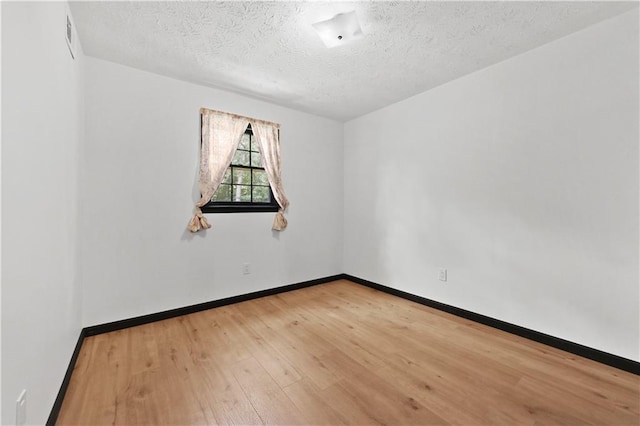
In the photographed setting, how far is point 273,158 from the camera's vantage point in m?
3.51

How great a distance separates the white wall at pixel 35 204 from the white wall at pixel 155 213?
27.0 inches

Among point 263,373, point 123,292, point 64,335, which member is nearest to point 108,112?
point 123,292

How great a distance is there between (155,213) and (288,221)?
5.19 ft

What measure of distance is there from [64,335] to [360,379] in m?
1.92

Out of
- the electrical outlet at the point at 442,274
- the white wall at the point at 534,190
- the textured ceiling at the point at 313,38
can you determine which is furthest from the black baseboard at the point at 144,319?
the textured ceiling at the point at 313,38

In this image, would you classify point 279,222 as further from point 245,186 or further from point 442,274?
point 442,274

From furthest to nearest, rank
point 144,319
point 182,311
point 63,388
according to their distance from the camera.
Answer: point 182,311
point 144,319
point 63,388

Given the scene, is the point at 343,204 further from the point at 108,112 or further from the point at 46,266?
the point at 46,266

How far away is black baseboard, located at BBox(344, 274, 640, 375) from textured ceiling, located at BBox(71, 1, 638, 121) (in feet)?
8.07

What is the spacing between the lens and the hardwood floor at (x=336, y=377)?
1498 millimetres

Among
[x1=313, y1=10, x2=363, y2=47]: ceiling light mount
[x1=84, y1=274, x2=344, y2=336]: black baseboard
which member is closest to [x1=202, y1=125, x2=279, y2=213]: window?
[x1=84, y1=274, x2=344, y2=336]: black baseboard

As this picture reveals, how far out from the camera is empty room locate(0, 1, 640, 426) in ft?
4.82

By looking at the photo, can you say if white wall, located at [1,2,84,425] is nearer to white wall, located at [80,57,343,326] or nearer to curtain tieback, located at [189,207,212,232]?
white wall, located at [80,57,343,326]

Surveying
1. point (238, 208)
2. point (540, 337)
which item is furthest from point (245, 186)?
point (540, 337)
